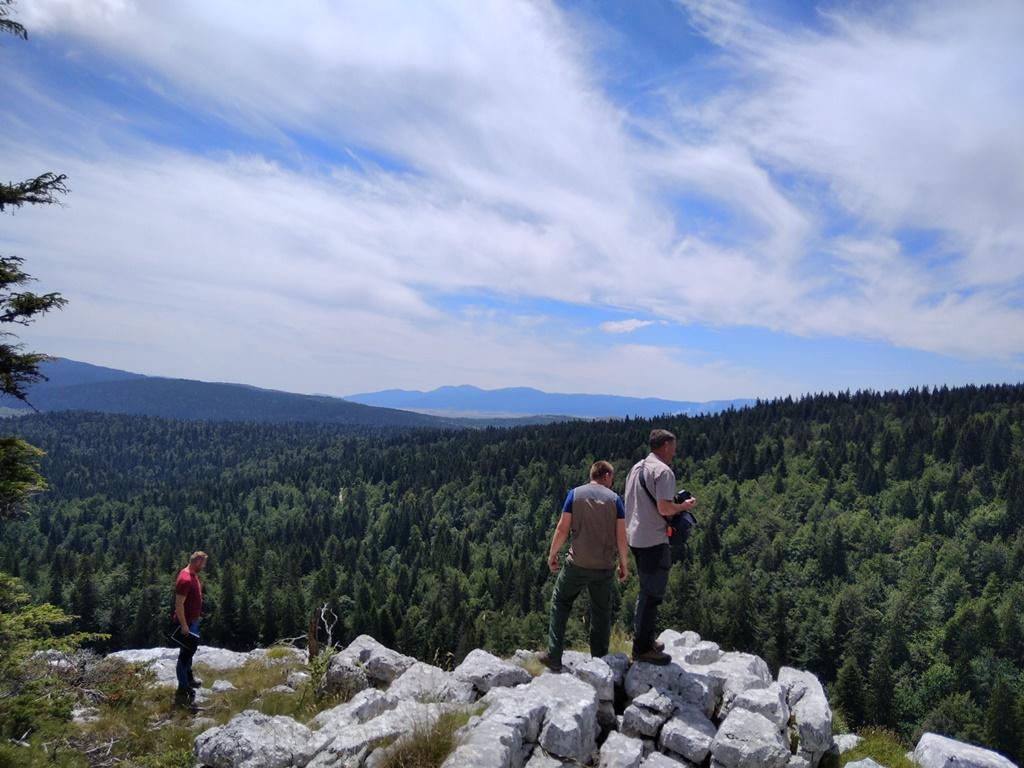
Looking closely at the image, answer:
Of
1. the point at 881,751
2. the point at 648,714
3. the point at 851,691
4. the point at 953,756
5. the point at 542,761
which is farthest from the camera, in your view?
the point at 851,691

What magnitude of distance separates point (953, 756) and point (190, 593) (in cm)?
1399

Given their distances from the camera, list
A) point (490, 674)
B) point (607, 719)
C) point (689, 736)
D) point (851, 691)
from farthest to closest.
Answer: point (851, 691) → point (490, 674) → point (607, 719) → point (689, 736)

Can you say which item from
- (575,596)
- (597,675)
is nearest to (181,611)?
(575,596)

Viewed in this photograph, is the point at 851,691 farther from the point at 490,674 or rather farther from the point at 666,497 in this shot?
the point at 666,497

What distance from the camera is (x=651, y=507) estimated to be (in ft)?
31.2

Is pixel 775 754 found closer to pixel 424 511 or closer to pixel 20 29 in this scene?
pixel 20 29

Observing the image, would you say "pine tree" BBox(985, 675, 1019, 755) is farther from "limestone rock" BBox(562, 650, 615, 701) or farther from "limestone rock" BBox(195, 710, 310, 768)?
"limestone rock" BBox(195, 710, 310, 768)

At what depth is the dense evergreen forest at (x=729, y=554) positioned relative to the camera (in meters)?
85.2

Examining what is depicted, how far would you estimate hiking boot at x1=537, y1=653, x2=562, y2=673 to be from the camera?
9.69m

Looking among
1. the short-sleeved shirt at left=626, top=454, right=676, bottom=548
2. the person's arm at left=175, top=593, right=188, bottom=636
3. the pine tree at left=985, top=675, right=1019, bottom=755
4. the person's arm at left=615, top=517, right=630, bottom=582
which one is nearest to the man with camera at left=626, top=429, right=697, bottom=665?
the short-sleeved shirt at left=626, top=454, right=676, bottom=548

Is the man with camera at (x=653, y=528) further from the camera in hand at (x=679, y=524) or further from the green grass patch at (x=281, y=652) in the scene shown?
the green grass patch at (x=281, y=652)

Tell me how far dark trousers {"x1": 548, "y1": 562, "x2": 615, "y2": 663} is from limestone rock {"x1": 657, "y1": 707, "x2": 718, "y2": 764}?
6.56 ft

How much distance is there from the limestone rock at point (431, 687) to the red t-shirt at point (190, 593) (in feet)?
16.9

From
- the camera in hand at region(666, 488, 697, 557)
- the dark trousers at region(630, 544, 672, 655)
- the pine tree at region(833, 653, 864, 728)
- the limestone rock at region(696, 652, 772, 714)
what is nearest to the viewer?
the limestone rock at region(696, 652, 772, 714)
